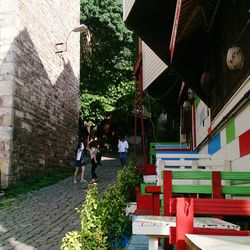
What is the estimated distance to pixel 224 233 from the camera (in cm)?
219

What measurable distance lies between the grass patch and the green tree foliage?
6.87 m

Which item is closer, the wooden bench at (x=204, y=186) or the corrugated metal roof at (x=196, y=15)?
the wooden bench at (x=204, y=186)

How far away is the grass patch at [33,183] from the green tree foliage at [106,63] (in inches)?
271

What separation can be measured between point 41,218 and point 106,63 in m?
16.9

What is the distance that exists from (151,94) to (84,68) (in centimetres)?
1274

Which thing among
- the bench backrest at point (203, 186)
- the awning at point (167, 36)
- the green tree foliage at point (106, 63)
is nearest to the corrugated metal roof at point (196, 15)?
the awning at point (167, 36)

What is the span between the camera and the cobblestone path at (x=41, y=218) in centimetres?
658

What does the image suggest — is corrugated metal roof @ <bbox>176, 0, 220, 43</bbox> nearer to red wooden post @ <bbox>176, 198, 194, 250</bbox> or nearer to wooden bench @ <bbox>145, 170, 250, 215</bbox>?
wooden bench @ <bbox>145, 170, 250, 215</bbox>

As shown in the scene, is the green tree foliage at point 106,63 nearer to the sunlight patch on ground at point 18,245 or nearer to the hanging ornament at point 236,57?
the sunlight patch on ground at point 18,245

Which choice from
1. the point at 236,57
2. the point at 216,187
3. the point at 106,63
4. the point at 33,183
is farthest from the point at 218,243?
the point at 106,63

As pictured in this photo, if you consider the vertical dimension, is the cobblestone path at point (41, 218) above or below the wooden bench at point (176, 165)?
below

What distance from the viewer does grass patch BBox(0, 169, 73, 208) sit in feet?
37.3

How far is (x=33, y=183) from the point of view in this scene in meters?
13.6

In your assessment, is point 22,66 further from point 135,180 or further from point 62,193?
point 135,180
